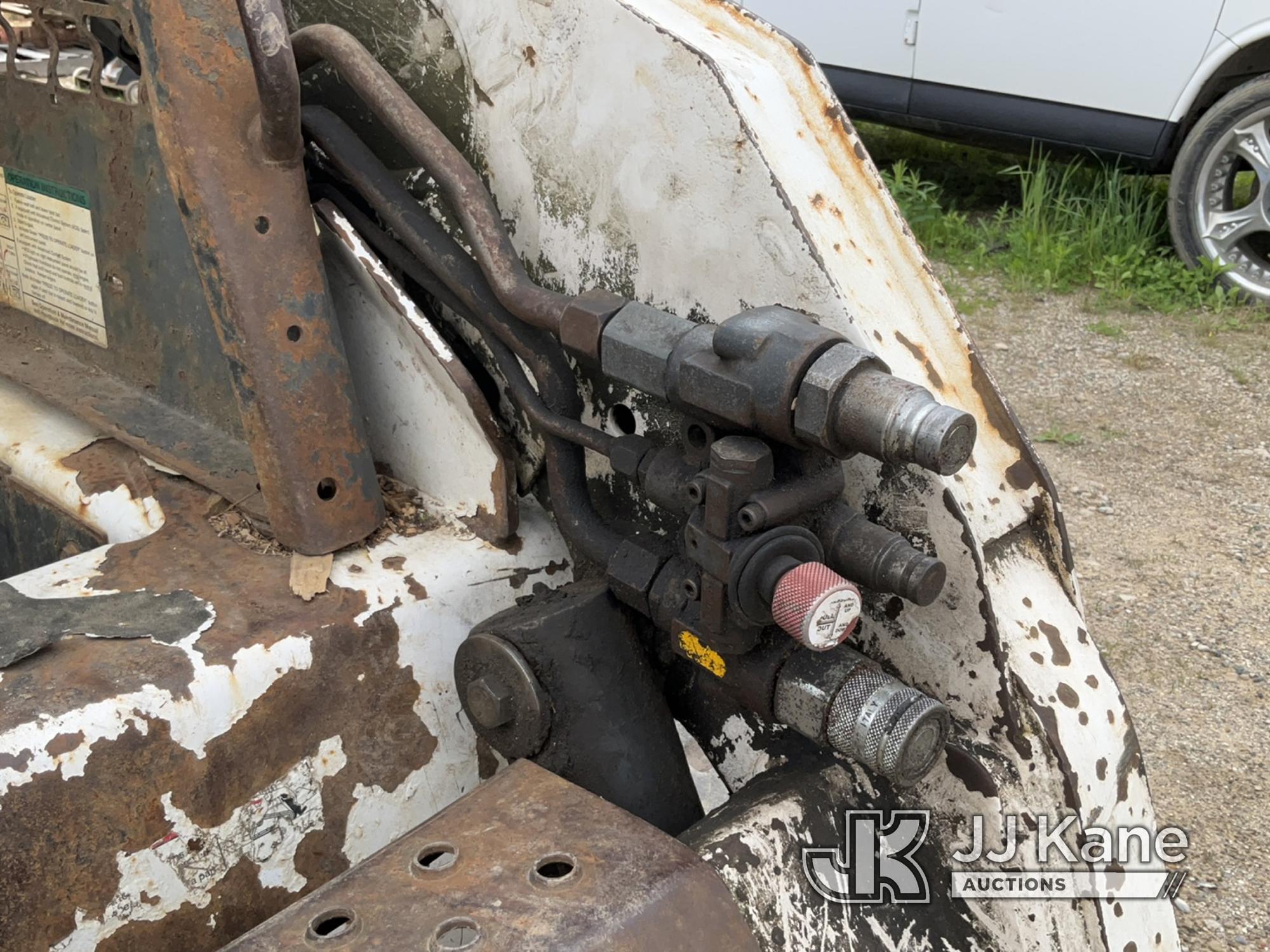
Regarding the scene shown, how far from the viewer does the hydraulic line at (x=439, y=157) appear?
129 cm

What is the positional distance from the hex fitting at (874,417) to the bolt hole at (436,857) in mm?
448

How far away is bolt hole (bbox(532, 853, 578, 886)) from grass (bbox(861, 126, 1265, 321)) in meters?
3.87

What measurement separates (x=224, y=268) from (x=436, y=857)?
2.05 ft

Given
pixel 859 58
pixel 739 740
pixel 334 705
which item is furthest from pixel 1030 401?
pixel 334 705

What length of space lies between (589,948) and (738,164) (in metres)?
0.70

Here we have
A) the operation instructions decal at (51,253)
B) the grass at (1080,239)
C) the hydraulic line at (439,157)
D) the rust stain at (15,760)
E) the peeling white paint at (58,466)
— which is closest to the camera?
the rust stain at (15,760)

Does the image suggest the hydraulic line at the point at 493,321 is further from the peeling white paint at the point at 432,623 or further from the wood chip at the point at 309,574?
the wood chip at the point at 309,574

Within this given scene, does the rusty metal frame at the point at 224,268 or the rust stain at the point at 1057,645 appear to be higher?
the rusty metal frame at the point at 224,268

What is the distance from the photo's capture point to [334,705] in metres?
1.26

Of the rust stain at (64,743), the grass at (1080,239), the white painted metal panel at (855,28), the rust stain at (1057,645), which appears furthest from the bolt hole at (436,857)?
the white painted metal panel at (855,28)

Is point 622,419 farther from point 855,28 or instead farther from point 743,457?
point 855,28

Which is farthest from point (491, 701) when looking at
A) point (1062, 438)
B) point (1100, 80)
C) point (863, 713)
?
point (1100, 80)

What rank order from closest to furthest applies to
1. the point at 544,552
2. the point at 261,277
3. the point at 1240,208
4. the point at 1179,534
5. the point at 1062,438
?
the point at 261,277
the point at 544,552
the point at 1179,534
the point at 1062,438
the point at 1240,208

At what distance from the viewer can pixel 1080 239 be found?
484 centimetres
